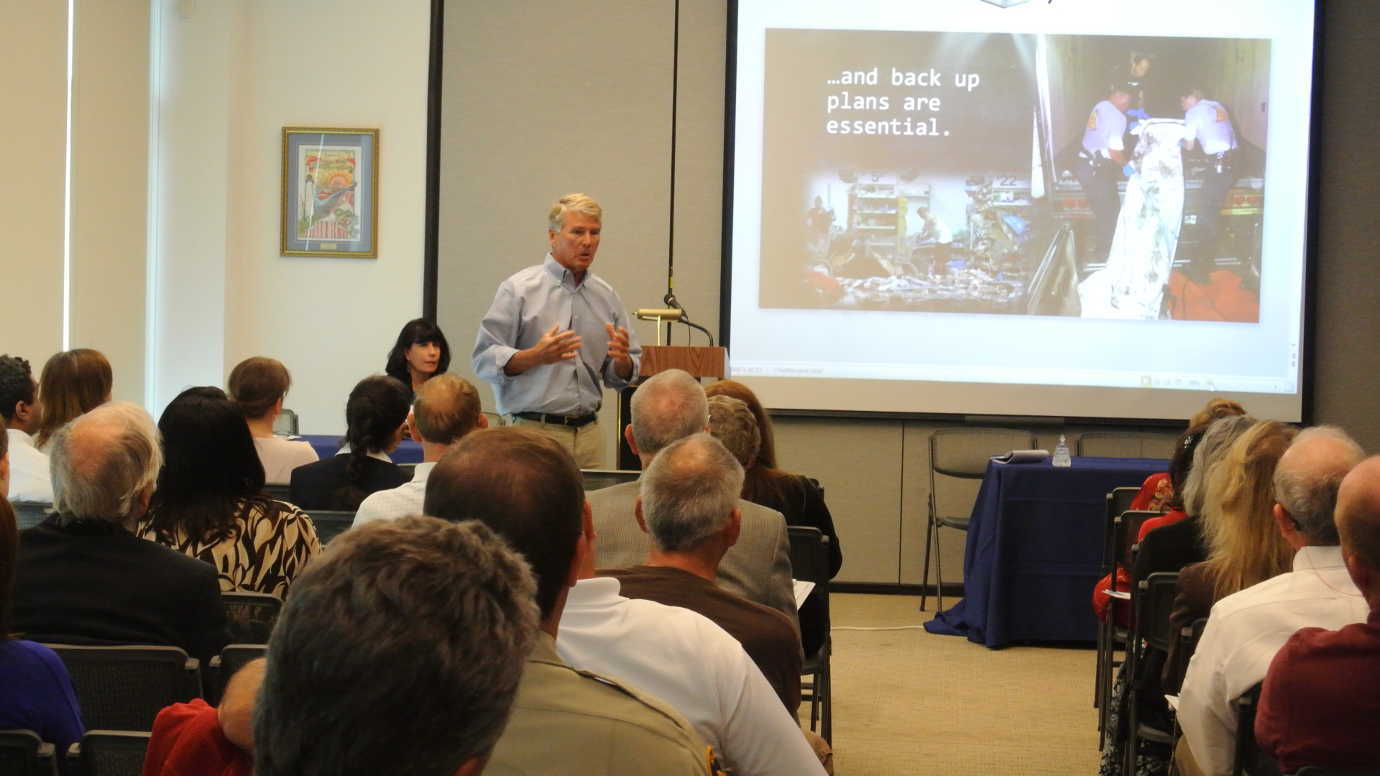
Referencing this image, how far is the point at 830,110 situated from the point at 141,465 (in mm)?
5011

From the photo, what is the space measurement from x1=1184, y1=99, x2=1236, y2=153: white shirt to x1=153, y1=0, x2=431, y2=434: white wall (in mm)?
3923

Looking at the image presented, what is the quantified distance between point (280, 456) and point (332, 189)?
323cm

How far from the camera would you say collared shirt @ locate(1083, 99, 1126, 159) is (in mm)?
6746

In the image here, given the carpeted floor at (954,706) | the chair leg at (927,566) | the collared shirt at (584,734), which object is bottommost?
the carpeted floor at (954,706)

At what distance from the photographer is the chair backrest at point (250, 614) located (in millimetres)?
2414

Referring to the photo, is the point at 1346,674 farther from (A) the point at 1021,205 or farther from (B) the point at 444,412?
(A) the point at 1021,205

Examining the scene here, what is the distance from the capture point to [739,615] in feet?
6.65

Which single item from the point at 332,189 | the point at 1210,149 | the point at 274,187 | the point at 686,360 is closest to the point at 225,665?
the point at 686,360

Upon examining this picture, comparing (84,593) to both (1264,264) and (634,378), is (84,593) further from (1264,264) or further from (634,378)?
(1264,264)

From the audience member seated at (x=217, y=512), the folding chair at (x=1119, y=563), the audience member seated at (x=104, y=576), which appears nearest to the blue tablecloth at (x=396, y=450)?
the audience member seated at (x=217, y=512)

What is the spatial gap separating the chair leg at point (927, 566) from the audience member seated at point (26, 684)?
516 centimetres

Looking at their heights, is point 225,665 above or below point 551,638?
below

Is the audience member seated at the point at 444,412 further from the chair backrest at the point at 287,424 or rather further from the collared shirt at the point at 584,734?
the chair backrest at the point at 287,424

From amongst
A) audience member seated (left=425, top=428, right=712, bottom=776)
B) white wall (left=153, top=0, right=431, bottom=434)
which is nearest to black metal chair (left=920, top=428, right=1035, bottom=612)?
white wall (left=153, top=0, right=431, bottom=434)
